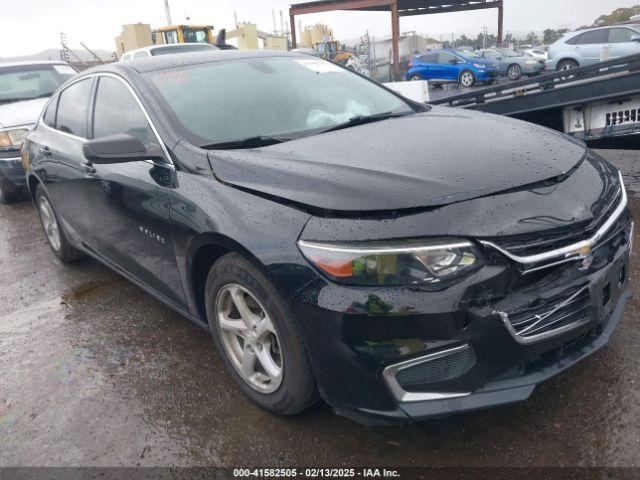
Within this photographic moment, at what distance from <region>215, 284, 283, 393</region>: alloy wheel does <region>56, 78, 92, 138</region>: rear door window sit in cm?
188

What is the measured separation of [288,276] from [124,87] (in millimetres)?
1816

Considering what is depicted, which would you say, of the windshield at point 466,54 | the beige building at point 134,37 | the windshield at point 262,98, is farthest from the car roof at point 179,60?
the beige building at point 134,37

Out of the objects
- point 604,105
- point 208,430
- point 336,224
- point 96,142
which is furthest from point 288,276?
point 604,105

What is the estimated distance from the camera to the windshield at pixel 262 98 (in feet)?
9.03

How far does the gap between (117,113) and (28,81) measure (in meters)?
6.16

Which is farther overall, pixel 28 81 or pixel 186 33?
pixel 186 33

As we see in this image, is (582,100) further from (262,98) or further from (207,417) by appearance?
(207,417)

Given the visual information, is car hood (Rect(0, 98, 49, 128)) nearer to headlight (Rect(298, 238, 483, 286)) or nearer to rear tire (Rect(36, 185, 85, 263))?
rear tire (Rect(36, 185, 85, 263))

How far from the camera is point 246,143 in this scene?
260 cm

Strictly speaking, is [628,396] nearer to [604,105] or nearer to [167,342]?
[167,342]

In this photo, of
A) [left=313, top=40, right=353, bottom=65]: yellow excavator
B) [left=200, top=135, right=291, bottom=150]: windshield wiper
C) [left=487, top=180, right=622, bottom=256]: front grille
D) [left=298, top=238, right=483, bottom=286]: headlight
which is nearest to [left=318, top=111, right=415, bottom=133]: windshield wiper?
[left=200, top=135, right=291, bottom=150]: windshield wiper

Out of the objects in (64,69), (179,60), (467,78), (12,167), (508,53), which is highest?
(179,60)

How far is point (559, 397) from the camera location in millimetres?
2375

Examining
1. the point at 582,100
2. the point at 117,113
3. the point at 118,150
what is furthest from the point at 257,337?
the point at 582,100
